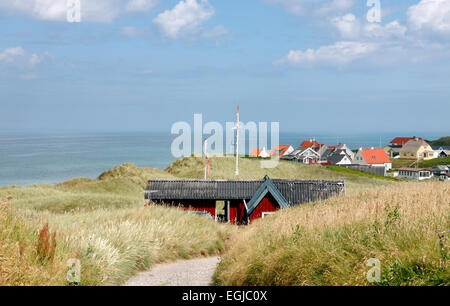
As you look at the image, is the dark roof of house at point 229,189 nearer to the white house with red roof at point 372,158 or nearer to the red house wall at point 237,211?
the red house wall at point 237,211

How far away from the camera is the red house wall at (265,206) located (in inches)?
1083

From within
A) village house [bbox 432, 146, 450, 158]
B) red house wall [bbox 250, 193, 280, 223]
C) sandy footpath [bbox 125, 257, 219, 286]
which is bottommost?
village house [bbox 432, 146, 450, 158]

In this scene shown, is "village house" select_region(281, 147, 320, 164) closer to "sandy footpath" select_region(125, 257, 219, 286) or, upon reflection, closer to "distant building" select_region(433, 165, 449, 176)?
"distant building" select_region(433, 165, 449, 176)

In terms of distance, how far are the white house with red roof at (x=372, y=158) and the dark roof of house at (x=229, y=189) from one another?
91780mm

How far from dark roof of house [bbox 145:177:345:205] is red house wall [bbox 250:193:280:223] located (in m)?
0.73

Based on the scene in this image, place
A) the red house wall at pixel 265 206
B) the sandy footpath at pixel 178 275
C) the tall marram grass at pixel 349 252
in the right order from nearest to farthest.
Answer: the tall marram grass at pixel 349 252, the sandy footpath at pixel 178 275, the red house wall at pixel 265 206

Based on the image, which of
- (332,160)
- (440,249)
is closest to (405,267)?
(440,249)

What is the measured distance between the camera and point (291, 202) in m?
27.1

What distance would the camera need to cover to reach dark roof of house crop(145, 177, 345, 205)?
1059 inches

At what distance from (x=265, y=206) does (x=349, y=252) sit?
19.8m

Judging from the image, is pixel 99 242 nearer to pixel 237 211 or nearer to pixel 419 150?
pixel 237 211

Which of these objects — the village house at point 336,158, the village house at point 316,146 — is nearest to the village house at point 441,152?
the village house at point 316,146

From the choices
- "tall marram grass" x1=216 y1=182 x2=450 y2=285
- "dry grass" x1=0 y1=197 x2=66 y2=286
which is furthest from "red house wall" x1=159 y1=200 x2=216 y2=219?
"dry grass" x1=0 y1=197 x2=66 y2=286
